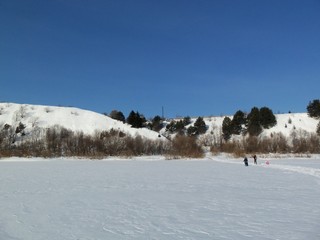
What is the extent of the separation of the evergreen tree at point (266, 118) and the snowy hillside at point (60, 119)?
2259cm

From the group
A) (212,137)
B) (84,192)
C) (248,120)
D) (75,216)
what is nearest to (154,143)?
(212,137)

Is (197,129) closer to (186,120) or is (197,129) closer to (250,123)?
(186,120)

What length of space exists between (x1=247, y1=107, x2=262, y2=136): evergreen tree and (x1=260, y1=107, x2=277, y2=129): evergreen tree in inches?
38.0

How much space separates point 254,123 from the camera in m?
70.6

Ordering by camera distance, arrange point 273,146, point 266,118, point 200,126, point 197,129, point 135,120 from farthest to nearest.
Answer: point 200,126 < point 197,129 < point 266,118 < point 135,120 < point 273,146

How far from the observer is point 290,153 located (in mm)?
55844

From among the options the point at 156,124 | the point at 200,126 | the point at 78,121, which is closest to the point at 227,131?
the point at 200,126

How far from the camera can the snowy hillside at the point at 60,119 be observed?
62.1m

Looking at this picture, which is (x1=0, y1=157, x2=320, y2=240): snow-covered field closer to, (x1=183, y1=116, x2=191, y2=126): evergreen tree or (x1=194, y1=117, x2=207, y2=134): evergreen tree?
(x1=194, y1=117, x2=207, y2=134): evergreen tree

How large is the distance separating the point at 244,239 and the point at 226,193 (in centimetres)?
612

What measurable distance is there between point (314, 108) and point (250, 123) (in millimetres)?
14236

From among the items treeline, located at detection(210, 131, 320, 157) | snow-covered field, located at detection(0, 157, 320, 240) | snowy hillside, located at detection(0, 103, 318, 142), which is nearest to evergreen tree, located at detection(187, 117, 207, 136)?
snowy hillside, located at detection(0, 103, 318, 142)

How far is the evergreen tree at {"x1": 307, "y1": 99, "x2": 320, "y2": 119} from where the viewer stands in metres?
72.4

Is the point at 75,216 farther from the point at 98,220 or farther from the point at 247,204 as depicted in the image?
the point at 247,204
